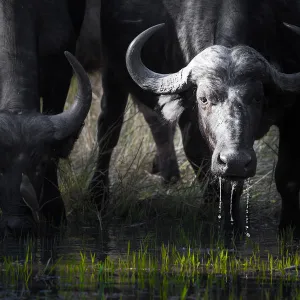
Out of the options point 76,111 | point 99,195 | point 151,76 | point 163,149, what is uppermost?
point 151,76

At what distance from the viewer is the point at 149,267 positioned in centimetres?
559

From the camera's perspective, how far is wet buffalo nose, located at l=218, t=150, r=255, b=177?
6270mm

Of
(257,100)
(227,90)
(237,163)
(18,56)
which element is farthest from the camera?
(18,56)

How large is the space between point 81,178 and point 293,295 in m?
3.38

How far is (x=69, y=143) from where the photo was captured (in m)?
6.89

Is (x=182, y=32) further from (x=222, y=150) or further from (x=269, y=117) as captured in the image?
(x=222, y=150)

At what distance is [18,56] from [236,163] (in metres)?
1.91

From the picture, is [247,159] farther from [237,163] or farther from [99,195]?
[99,195]

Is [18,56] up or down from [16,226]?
up

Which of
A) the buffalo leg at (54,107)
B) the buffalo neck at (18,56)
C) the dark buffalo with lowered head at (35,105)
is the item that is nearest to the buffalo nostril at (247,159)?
the dark buffalo with lowered head at (35,105)

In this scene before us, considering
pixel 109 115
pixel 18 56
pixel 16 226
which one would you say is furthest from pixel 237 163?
pixel 109 115

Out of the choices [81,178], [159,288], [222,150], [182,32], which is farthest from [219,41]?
[159,288]

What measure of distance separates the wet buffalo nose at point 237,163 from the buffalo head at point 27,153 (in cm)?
113

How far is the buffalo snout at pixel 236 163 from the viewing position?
6.27 metres
